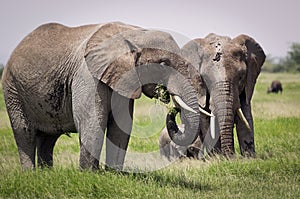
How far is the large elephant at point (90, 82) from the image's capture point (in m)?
7.75

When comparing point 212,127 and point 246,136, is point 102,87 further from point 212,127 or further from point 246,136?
point 246,136

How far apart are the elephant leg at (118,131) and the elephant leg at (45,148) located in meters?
1.45

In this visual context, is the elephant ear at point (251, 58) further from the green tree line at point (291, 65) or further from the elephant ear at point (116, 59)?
the green tree line at point (291, 65)

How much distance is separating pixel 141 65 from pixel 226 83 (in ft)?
9.54

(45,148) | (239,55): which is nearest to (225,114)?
(239,55)

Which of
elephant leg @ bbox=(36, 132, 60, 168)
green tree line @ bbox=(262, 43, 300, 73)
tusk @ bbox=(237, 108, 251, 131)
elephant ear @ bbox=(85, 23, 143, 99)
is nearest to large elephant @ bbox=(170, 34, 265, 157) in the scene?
tusk @ bbox=(237, 108, 251, 131)

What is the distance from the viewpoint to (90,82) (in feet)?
26.3

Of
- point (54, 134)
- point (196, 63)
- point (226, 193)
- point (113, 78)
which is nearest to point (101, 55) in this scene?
point (113, 78)

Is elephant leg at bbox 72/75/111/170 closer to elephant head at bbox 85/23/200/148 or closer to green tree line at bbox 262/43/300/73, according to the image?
elephant head at bbox 85/23/200/148

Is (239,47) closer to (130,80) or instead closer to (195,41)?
(195,41)

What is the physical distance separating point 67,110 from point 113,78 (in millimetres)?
1032

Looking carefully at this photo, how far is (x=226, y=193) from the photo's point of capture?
7707 mm

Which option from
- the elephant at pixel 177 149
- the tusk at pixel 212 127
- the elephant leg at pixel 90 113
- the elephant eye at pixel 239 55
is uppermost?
the elephant eye at pixel 239 55

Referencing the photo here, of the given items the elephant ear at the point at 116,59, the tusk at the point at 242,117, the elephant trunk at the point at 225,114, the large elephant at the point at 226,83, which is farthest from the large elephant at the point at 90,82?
the tusk at the point at 242,117
